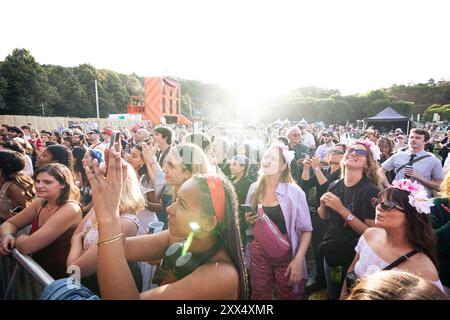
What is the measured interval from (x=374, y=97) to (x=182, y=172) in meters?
71.9

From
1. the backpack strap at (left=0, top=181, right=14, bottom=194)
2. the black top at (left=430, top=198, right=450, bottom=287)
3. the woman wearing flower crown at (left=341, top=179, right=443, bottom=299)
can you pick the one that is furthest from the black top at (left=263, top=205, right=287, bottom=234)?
the backpack strap at (left=0, top=181, right=14, bottom=194)

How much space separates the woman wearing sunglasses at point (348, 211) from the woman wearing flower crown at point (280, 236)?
9.7 inches

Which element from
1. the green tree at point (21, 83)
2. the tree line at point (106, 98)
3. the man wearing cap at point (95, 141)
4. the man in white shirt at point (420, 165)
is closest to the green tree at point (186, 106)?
the tree line at point (106, 98)

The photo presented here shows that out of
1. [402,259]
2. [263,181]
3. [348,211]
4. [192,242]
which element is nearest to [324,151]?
[263,181]

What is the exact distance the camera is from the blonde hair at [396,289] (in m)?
1.09

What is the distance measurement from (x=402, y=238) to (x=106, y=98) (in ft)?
229

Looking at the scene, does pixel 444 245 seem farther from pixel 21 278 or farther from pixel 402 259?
pixel 21 278

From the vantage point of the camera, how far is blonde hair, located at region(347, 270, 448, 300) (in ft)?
3.56

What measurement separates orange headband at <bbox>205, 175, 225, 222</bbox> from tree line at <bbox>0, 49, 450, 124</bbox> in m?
50.3

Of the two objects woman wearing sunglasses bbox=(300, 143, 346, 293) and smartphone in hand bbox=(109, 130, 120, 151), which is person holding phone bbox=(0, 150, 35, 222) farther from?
woman wearing sunglasses bbox=(300, 143, 346, 293)

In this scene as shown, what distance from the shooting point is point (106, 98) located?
64500 mm
